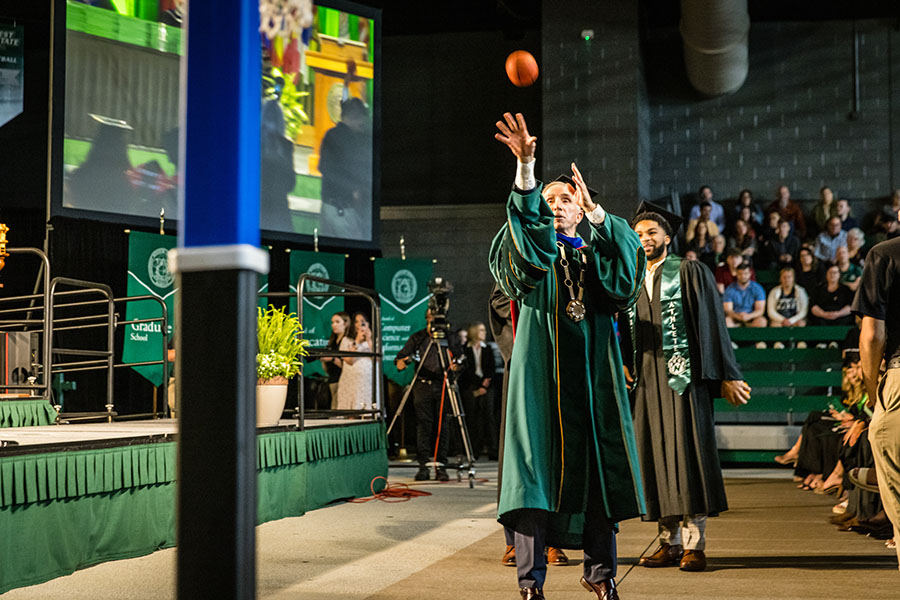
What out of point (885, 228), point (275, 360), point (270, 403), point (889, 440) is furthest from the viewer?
point (885, 228)

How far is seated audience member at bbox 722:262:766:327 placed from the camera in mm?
10797

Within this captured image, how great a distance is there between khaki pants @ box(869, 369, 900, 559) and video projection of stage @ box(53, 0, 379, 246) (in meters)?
7.41

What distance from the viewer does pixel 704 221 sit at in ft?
38.6

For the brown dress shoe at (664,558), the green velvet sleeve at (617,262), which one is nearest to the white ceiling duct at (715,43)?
the brown dress shoe at (664,558)

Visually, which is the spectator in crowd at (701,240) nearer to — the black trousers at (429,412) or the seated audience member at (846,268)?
the seated audience member at (846,268)

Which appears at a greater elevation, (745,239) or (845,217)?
(845,217)

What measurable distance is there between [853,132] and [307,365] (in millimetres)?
7804

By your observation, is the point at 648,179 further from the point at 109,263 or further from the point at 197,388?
the point at 197,388

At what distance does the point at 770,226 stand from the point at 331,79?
530 centimetres

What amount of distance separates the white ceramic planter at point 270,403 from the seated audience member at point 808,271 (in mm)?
6833

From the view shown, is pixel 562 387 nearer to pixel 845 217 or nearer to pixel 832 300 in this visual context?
pixel 832 300

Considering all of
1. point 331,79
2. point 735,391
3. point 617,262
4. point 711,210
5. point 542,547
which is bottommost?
point 542,547

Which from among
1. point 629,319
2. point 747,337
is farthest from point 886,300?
point 747,337

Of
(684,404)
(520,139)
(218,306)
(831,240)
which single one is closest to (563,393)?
(520,139)
